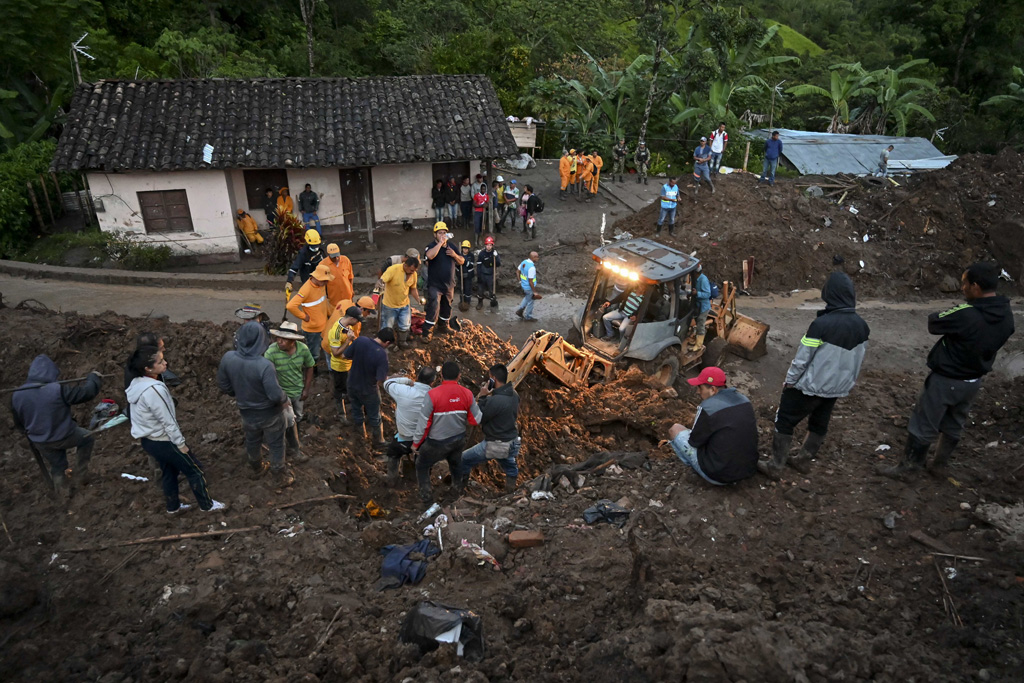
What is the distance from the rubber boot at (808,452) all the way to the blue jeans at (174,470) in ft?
19.6

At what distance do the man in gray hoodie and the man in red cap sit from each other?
4.06 m

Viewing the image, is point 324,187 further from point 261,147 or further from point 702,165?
point 702,165

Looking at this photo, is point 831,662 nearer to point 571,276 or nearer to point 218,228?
point 571,276

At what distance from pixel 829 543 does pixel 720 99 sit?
1964 cm

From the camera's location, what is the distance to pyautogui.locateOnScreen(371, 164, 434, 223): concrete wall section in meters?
17.1

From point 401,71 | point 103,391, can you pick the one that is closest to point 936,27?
point 401,71

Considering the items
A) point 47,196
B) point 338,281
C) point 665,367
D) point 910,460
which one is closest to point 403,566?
point 338,281

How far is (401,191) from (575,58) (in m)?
14.0

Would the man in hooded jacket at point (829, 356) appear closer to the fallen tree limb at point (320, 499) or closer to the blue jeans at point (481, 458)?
the blue jeans at point (481, 458)

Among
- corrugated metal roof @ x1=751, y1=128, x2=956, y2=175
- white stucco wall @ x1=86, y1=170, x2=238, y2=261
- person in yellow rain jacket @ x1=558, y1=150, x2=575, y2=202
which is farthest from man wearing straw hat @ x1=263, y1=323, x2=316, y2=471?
corrugated metal roof @ x1=751, y1=128, x2=956, y2=175

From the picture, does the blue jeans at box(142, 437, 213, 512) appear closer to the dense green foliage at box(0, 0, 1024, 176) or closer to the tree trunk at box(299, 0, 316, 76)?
the dense green foliage at box(0, 0, 1024, 176)

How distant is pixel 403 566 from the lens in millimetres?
6039

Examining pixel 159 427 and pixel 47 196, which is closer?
pixel 159 427

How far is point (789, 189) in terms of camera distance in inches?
704
